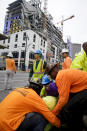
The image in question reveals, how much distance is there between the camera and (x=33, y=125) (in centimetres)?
148

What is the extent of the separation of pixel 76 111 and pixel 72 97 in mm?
188

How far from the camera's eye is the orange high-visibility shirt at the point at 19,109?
1.38 meters

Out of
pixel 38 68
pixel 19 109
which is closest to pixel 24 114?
pixel 19 109

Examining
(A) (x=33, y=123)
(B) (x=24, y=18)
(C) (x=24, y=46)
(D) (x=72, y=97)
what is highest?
(B) (x=24, y=18)

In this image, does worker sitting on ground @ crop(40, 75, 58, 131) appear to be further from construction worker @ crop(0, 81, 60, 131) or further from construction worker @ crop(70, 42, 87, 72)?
construction worker @ crop(70, 42, 87, 72)

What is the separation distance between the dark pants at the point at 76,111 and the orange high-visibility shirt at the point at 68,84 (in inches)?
3.2

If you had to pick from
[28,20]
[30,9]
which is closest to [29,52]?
[28,20]

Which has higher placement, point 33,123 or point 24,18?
point 24,18

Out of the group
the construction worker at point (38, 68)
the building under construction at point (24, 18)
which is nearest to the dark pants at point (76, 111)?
the construction worker at point (38, 68)

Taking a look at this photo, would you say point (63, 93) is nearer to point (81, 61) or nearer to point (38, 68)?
point (81, 61)

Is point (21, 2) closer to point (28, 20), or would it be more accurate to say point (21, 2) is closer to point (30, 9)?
point (30, 9)

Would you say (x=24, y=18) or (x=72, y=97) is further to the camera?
(x=24, y=18)

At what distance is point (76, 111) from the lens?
4.94ft

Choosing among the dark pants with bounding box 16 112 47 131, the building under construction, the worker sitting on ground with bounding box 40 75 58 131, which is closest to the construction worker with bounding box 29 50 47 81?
the worker sitting on ground with bounding box 40 75 58 131
